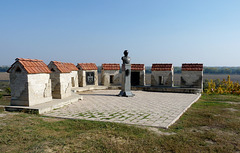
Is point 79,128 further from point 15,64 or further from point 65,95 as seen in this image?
point 65,95

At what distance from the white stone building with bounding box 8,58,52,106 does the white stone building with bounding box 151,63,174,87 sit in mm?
10763

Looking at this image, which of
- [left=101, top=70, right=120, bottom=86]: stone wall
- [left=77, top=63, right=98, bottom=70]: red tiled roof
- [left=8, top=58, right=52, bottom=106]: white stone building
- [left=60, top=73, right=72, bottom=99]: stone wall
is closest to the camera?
[left=8, top=58, right=52, bottom=106]: white stone building

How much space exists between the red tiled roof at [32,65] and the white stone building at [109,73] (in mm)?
9207

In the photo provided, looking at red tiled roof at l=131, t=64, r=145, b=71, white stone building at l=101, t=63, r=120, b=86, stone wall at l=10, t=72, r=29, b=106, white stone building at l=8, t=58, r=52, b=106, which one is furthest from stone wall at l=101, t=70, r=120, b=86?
stone wall at l=10, t=72, r=29, b=106

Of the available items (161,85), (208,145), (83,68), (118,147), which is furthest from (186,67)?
(118,147)

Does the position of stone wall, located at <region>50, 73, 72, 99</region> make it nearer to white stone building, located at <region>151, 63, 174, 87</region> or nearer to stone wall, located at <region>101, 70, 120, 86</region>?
stone wall, located at <region>101, 70, 120, 86</region>

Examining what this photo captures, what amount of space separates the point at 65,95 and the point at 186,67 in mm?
10735

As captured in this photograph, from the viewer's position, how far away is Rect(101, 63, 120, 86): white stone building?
63.8 feet

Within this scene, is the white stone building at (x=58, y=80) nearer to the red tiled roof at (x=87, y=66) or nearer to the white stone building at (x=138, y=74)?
the red tiled roof at (x=87, y=66)

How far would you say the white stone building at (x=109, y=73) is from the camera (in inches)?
766

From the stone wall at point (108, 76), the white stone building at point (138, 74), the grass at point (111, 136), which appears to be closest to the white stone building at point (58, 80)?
the grass at point (111, 136)

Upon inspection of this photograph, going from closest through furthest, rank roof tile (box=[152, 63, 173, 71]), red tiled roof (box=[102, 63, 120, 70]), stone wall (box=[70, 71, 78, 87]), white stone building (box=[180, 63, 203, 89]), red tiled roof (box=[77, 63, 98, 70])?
white stone building (box=[180, 63, 203, 89]), roof tile (box=[152, 63, 173, 71]), stone wall (box=[70, 71, 78, 87]), red tiled roof (box=[77, 63, 98, 70]), red tiled roof (box=[102, 63, 120, 70])

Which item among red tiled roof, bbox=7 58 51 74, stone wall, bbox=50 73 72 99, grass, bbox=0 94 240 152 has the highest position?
red tiled roof, bbox=7 58 51 74

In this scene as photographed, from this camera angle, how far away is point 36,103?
9492mm
